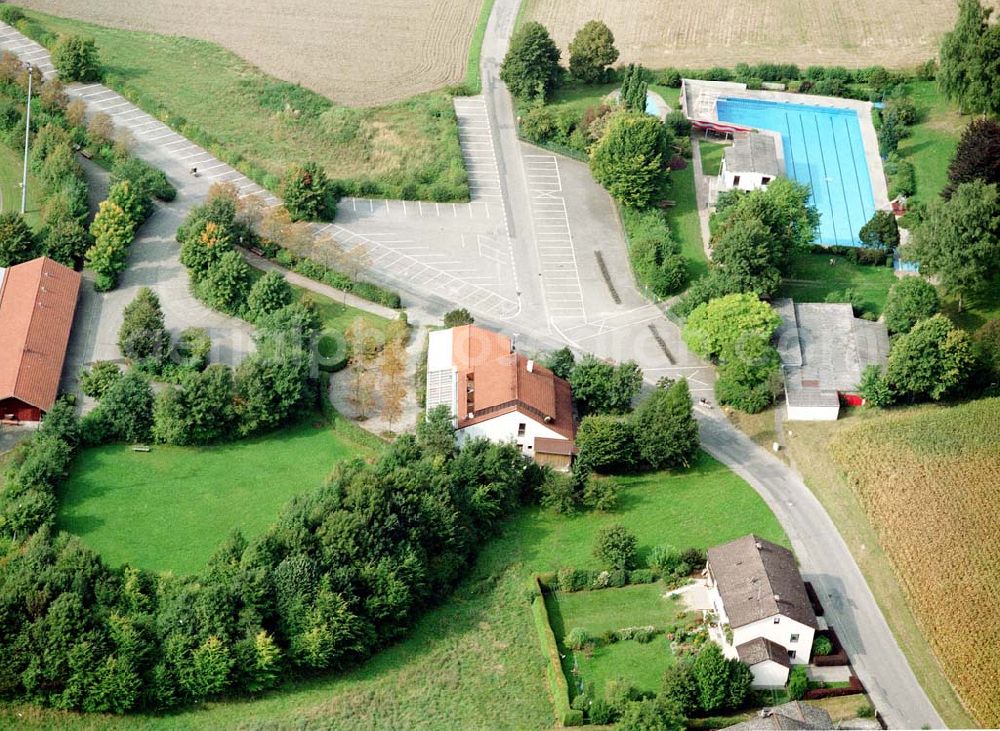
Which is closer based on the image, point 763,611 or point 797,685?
point 797,685

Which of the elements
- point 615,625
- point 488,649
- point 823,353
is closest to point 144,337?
point 488,649

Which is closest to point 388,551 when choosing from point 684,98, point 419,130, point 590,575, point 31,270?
point 590,575

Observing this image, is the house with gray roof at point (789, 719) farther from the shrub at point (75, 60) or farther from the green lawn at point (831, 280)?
the shrub at point (75, 60)

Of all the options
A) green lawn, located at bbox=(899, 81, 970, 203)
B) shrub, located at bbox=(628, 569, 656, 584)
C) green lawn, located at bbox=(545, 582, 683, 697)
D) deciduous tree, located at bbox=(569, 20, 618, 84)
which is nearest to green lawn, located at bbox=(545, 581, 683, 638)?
green lawn, located at bbox=(545, 582, 683, 697)

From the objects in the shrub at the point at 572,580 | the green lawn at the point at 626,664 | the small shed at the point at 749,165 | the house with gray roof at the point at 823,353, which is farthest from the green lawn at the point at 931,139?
the green lawn at the point at 626,664

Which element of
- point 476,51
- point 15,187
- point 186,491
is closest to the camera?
point 186,491

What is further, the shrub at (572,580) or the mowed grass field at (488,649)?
the shrub at (572,580)

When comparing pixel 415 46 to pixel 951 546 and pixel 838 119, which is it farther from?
pixel 951 546

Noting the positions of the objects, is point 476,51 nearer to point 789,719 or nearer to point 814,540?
point 814,540
